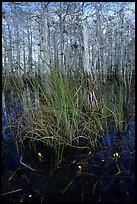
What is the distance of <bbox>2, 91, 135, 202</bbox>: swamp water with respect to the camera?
1.78 metres

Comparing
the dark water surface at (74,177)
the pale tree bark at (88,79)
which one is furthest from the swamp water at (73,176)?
the pale tree bark at (88,79)

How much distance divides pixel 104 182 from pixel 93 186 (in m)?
0.13

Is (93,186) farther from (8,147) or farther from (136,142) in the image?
(8,147)

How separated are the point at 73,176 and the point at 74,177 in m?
0.02

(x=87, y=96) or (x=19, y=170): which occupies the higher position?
(x=87, y=96)

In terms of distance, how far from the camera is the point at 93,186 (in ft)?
6.19

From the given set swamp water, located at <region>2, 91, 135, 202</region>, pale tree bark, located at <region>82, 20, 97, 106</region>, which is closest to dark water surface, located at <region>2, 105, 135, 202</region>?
swamp water, located at <region>2, 91, 135, 202</region>

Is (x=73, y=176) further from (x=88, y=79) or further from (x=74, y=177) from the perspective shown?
(x=88, y=79)

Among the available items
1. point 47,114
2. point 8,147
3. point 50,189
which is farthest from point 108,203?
point 8,147

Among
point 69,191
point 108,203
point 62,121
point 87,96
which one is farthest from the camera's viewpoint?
point 87,96

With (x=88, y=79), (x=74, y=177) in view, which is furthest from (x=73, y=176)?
(x=88, y=79)

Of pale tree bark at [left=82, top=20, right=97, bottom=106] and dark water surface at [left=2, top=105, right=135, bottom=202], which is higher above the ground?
pale tree bark at [left=82, top=20, right=97, bottom=106]

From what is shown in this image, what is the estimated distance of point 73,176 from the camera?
2.03m

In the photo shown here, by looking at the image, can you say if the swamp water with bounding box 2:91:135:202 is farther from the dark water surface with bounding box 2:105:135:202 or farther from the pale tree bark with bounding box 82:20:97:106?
the pale tree bark with bounding box 82:20:97:106
